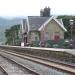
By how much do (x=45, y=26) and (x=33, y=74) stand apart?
2261 inches

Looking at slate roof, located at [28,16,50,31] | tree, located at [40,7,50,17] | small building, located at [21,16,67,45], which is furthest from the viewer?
tree, located at [40,7,50,17]

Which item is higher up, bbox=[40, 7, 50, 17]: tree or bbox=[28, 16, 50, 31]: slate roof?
bbox=[40, 7, 50, 17]: tree

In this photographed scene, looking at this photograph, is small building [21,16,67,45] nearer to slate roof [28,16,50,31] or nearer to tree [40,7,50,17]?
slate roof [28,16,50,31]

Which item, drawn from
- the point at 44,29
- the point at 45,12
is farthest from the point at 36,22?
the point at 45,12

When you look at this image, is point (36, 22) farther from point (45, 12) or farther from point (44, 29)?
point (45, 12)

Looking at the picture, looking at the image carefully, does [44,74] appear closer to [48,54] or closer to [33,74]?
[33,74]

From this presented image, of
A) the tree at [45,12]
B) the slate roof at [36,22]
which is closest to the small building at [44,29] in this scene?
the slate roof at [36,22]

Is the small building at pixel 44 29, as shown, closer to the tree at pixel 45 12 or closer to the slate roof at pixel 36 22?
the slate roof at pixel 36 22

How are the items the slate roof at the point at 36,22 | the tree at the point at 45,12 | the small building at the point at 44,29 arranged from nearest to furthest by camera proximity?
the small building at the point at 44,29 → the slate roof at the point at 36,22 → the tree at the point at 45,12

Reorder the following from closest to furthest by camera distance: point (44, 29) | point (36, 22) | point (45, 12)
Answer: point (44, 29)
point (36, 22)
point (45, 12)

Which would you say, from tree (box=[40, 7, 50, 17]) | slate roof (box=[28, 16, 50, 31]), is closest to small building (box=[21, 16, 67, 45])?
slate roof (box=[28, 16, 50, 31])

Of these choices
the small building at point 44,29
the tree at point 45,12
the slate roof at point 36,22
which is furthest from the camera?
the tree at point 45,12

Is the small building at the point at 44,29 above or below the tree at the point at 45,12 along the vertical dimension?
below

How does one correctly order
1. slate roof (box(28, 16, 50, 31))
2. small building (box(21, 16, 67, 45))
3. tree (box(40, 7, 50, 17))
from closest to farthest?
small building (box(21, 16, 67, 45))
slate roof (box(28, 16, 50, 31))
tree (box(40, 7, 50, 17))
